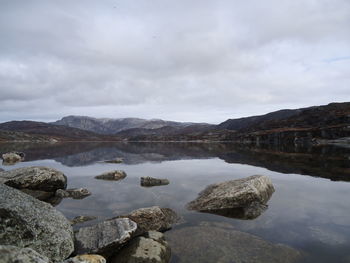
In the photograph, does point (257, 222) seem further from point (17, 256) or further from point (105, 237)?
point (17, 256)

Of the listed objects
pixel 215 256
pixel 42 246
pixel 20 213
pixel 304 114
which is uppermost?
pixel 304 114

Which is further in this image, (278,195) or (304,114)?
(304,114)

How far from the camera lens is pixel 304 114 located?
143m

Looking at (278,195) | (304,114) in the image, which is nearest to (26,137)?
(304,114)

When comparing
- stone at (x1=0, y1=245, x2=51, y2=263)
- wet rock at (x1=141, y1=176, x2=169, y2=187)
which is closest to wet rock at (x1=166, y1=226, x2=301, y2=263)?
stone at (x1=0, y1=245, x2=51, y2=263)

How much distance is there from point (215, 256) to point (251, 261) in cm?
131

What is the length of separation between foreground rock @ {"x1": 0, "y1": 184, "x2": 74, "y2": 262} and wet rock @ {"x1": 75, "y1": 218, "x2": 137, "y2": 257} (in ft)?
1.43

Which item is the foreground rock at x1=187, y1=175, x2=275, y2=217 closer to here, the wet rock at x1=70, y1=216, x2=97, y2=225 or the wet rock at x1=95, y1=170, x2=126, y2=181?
the wet rock at x1=70, y1=216, x2=97, y2=225

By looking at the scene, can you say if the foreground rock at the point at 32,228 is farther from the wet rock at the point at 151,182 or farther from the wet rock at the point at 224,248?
the wet rock at the point at 151,182

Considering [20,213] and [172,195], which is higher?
[20,213]

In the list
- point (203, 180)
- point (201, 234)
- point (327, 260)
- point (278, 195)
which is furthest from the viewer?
point (203, 180)

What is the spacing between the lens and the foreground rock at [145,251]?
9008mm

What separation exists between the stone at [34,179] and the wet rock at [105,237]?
10.7m

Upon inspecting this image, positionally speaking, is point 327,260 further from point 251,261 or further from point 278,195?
point 278,195
